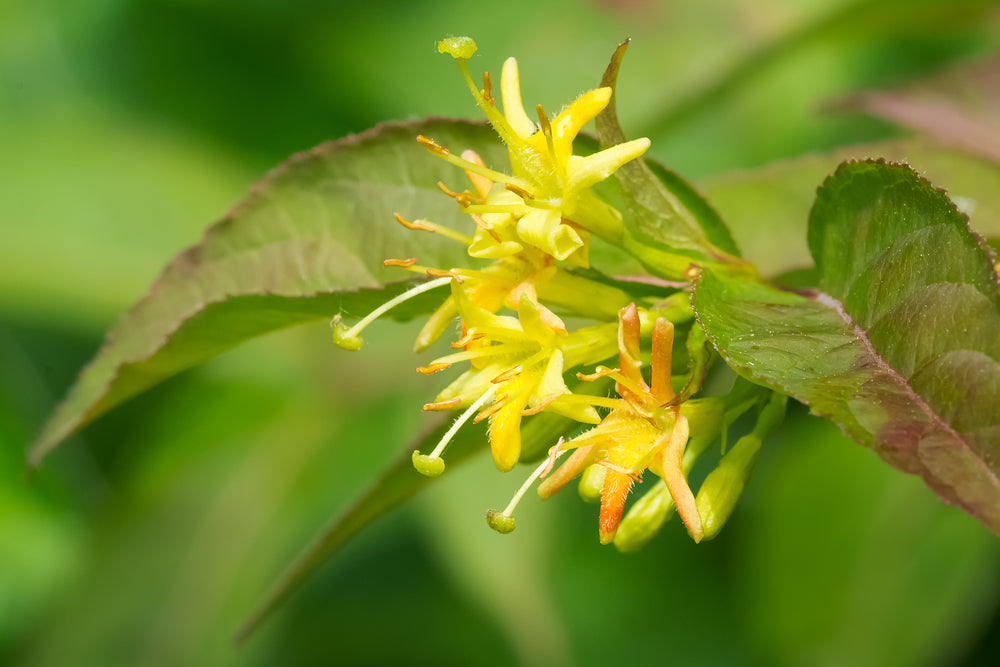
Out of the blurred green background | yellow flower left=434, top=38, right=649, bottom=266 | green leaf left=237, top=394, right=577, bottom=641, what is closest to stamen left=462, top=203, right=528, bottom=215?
yellow flower left=434, top=38, right=649, bottom=266

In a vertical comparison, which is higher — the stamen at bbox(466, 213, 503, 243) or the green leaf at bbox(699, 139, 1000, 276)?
the stamen at bbox(466, 213, 503, 243)

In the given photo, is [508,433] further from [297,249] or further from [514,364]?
[297,249]

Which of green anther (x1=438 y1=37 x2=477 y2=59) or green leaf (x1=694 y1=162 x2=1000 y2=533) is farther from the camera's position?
green anther (x1=438 y1=37 x2=477 y2=59)

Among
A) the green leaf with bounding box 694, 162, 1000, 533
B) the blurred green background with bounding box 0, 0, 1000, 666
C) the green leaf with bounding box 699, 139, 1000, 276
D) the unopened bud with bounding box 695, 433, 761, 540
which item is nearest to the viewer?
the green leaf with bounding box 694, 162, 1000, 533

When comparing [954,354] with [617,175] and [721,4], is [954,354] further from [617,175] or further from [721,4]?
[721,4]

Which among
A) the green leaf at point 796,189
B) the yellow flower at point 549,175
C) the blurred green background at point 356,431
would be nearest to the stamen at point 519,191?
the yellow flower at point 549,175

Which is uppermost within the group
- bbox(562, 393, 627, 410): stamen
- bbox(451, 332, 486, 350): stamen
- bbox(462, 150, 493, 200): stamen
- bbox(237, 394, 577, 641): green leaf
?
bbox(462, 150, 493, 200): stamen

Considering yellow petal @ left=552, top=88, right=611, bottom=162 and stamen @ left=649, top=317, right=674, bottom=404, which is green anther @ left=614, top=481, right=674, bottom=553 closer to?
stamen @ left=649, top=317, right=674, bottom=404

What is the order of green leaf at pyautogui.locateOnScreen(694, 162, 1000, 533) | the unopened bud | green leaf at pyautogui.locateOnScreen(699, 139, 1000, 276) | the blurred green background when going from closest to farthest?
green leaf at pyautogui.locateOnScreen(694, 162, 1000, 533)
the unopened bud
green leaf at pyautogui.locateOnScreen(699, 139, 1000, 276)
the blurred green background
